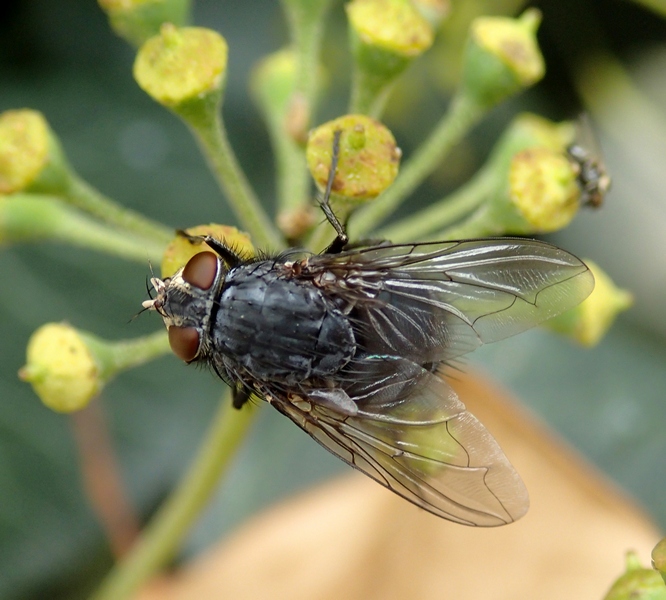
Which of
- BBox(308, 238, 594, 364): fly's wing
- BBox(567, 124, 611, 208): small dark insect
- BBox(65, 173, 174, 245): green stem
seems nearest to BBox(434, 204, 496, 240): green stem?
BBox(308, 238, 594, 364): fly's wing

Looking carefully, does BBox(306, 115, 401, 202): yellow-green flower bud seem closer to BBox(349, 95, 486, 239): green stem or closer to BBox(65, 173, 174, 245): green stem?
BBox(349, 95, 486, 239): green stem

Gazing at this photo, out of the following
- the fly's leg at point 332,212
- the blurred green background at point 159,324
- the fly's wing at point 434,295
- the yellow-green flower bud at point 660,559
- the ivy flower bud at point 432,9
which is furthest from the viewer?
the blurred green background at point 159,324

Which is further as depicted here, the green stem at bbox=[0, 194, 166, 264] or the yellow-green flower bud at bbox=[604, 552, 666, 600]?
the green stem at bbox=[0, 194, 166, 264]

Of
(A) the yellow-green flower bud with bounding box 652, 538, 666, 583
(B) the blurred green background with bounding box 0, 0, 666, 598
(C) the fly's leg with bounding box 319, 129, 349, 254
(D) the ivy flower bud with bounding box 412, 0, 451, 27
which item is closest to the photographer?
(A) the yellow-green flower bud with bounding box 652, 538, 666, 583

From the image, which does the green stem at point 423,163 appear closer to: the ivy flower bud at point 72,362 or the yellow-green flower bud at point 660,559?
the ivy flower bud at point 72,362

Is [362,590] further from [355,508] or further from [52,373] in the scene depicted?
[52,373]

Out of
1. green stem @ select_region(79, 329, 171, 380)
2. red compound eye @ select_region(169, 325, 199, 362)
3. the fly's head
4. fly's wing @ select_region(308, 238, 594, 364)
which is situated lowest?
green stem @ select_region(79, 329, 171, 380)

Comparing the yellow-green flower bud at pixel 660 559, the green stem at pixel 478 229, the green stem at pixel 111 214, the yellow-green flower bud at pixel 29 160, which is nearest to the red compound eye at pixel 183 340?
the green stem at pixel 111 214
